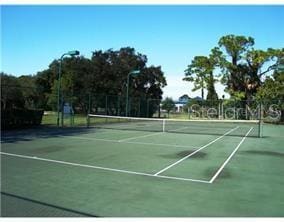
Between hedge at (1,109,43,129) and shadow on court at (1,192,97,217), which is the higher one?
hedge at (1,109,43,129)

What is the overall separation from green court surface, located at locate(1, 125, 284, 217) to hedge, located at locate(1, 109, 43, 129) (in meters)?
8.37

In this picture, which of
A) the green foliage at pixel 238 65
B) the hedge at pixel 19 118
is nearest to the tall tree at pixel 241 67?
the green foliage at pixel 238 65

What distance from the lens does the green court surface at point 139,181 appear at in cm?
716

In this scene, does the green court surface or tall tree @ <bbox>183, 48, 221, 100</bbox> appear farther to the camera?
tall tree @ <bbox>183, 48, 221, 100</bbox>

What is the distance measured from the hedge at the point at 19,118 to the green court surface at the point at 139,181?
329 inches

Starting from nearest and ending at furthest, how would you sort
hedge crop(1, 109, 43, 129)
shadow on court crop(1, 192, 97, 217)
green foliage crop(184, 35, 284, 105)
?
shadow on court crop(1, 192, 97, 217), hedge crop(1, 109, 43, 129), green foliage crop(184, 35, 284, 105)

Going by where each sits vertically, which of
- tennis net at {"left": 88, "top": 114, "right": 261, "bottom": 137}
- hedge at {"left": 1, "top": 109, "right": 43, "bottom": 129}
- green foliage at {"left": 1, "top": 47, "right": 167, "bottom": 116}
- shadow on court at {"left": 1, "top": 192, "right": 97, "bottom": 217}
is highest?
green foliage at {"left": 1, "top": 47, "right": 167, "bottom": 116}

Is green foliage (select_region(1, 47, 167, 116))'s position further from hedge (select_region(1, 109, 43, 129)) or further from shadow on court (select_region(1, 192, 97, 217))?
shadow on court (select_region(1, 192, 97, 217))

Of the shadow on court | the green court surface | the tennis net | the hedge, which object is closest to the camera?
the shadow on court

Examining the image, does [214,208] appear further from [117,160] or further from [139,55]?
[139,55]

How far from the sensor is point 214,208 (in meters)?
7.32

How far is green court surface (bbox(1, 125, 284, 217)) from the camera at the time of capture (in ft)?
23.5

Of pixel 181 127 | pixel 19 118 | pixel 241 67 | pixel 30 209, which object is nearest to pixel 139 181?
pixel 30 209

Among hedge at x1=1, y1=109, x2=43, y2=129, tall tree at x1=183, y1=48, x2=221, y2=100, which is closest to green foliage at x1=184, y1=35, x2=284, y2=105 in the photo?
tall tree at x1=183, y1=48, x2=221, y2=100
